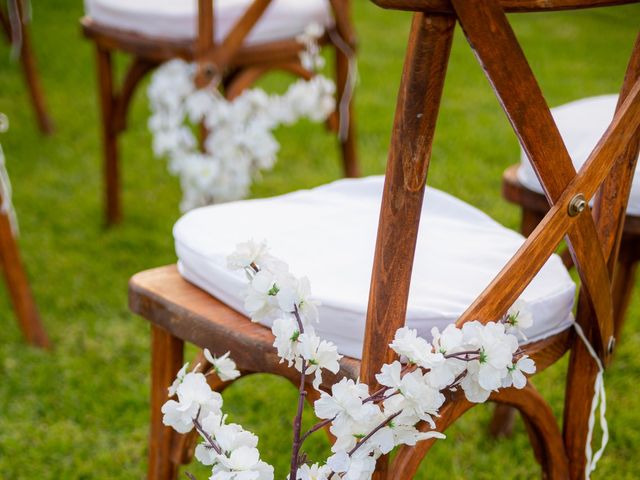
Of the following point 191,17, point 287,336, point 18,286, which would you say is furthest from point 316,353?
point 191,17

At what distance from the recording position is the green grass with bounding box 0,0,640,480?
1605 mm

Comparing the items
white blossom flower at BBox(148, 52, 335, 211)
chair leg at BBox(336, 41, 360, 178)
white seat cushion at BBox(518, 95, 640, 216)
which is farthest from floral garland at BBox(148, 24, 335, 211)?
white seat cushion at BBox(518, 95, 640, 216)

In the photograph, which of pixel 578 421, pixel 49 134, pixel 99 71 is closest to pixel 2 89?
pixel 49 134

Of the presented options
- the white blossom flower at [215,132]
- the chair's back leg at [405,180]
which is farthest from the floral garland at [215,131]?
the chair's back leg at [405,180]

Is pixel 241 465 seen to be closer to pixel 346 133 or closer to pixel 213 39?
pixel 213 39

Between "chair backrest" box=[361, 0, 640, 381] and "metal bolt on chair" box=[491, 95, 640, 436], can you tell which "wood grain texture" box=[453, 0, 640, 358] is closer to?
"chair backrest" box=[361, 0, 640, 381]

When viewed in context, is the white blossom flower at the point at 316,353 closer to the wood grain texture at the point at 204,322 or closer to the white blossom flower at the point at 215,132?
the wood grain texture at the point at 204,322

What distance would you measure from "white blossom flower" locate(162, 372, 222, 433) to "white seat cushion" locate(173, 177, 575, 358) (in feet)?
0.34

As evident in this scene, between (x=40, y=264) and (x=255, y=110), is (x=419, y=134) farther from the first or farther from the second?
(x=40, y=264)

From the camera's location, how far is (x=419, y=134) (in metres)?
0.73

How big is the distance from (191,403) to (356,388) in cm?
16

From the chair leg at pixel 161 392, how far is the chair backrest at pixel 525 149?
1.22 feet

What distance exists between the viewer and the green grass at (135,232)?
161 cm

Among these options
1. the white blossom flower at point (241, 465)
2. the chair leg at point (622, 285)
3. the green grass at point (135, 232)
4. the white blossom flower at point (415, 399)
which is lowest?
the green grass at point (135, 232)
